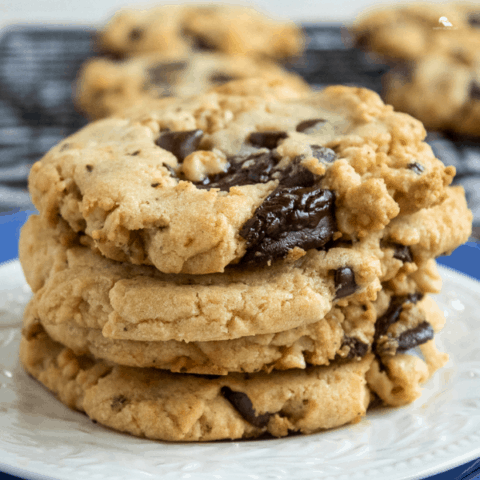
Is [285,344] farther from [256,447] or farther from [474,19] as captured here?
[474,19]

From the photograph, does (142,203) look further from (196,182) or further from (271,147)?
(271,147)

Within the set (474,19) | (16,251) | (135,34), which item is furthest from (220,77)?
(474,19)

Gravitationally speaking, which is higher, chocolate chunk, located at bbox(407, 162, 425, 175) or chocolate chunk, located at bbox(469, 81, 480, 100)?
chocolate chunk, located at bbox(407, 162, 425, 175)

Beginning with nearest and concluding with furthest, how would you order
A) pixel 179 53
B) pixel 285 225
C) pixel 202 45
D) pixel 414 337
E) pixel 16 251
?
pixel 285 225 < pixel 414 337 < pixel 16 251 < pixel 179 53 < pixel 202 45

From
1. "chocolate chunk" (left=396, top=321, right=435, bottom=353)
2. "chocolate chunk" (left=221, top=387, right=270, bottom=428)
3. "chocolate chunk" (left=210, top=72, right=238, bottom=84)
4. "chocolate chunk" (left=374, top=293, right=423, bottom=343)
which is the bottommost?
"chocolate chunk" (left=210, top=72, right=238, bottom=84)

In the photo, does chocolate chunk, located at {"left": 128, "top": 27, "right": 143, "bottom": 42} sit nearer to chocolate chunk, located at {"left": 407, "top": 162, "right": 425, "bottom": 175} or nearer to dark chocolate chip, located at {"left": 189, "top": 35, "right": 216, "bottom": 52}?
dark chocolate chip, located at {"left": 189, "top": 35, "right": 216, "bottom": 52}

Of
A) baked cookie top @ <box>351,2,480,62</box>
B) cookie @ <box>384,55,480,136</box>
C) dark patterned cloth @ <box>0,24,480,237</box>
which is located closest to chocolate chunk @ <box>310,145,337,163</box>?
dark patterned cloth @ <box>0,24,480,237</box>

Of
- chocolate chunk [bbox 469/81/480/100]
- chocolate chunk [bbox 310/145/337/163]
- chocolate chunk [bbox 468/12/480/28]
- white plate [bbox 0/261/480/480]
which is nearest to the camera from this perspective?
white plate [bbox 0/261/480/480]

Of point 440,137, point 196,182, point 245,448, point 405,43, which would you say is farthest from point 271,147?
point 405,43
